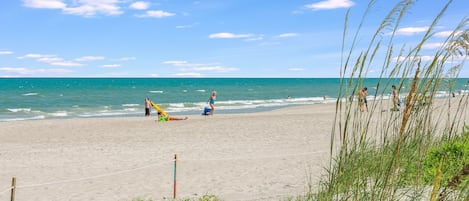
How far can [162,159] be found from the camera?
1200 centimetres

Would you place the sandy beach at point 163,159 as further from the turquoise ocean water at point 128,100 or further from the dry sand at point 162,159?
the turquoise ocean water at point 128,100

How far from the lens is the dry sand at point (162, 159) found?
8445 mm

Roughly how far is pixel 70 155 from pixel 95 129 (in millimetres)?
6648

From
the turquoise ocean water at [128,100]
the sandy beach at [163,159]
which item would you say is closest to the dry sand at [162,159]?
the sandy beach at [163,159]

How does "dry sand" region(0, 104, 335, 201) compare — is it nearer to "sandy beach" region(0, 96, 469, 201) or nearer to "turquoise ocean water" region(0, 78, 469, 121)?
"sandy beach" region(0, 96, 469, 201)

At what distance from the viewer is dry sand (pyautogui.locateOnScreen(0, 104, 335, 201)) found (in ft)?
27.7

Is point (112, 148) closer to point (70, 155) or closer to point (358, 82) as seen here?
point (70, 155)

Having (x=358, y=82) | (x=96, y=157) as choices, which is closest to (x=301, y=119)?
(x=96, y=157)

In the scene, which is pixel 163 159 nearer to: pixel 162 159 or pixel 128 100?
pixel 162 159

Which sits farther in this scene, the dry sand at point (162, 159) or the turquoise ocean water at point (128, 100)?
the turquoise ocean water at point (128, 100)

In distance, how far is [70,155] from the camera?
12906 millimetres

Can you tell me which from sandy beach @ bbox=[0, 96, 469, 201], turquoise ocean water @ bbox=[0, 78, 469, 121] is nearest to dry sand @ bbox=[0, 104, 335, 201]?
sandy beach @ bbox=[0, 96, 469, 201]

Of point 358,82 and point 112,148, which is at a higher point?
point 358,82

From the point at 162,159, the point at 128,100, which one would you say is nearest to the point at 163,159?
the point at 162,159
